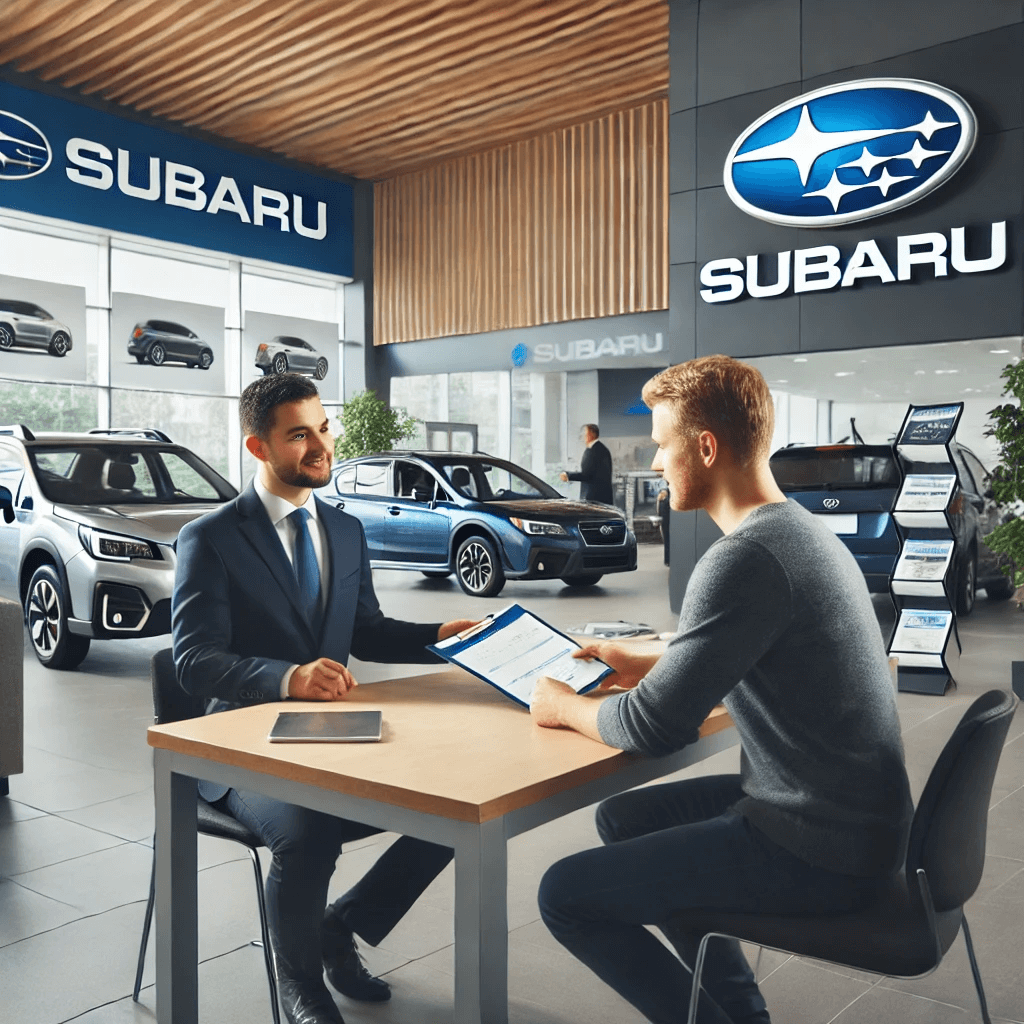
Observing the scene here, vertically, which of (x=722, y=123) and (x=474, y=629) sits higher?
(x=722, y=123)

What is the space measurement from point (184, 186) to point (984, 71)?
394 inches

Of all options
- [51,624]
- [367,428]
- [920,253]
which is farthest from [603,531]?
[367,428]

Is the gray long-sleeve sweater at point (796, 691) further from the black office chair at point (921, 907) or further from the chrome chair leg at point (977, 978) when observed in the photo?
the chrome chair leg at point (977, 978)

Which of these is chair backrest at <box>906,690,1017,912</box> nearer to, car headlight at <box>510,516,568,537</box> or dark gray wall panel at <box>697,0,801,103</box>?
dark gray wall panel at <box>697,0,801,103</box>

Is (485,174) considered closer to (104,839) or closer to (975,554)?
(975,554)

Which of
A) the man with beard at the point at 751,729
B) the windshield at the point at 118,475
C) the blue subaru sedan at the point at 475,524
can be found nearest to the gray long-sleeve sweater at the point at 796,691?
the man with beard at the point at 751,729

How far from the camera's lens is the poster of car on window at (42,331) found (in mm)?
12953

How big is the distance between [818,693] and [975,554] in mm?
7902

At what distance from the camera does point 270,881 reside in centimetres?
224

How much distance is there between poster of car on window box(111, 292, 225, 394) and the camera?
46.8ft

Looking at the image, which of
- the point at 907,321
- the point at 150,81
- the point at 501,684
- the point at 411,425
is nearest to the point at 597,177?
the point at 411,425

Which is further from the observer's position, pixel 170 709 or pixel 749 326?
pixel 749 326

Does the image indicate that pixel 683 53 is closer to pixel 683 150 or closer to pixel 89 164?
pixel 683 150

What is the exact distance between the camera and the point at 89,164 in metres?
13.3
